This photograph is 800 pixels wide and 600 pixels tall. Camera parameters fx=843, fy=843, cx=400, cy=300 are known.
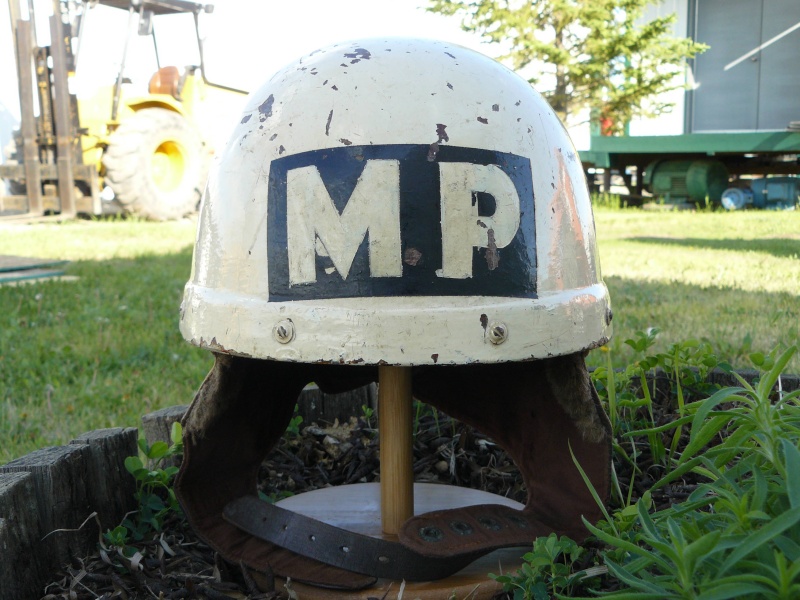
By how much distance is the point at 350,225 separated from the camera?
1427mm

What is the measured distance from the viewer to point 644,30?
1314 cm

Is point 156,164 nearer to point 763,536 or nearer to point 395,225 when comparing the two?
point 395,225

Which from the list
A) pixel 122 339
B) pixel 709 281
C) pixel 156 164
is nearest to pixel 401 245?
pixel 122 339

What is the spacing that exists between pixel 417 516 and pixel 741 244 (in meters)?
6.48

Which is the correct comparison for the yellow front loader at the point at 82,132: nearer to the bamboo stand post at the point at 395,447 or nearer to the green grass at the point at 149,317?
the green grass at the point at 149,317

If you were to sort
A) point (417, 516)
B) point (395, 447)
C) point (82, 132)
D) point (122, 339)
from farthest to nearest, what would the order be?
point (82, 132) < point (122, 339) < point (395, 447) < point (417, 516)

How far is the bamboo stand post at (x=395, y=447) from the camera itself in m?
1.86

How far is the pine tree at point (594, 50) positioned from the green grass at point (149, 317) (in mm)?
6192

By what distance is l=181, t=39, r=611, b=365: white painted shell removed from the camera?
1407 mm

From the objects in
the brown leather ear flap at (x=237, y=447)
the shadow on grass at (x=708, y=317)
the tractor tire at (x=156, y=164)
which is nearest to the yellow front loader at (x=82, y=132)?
the tractor tire at (x=156, y=164)

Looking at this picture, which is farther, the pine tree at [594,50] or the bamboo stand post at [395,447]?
the pine tree at [594,50]

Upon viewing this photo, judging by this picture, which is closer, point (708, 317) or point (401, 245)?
point (401, 245)

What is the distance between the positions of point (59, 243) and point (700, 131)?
9.93 meters

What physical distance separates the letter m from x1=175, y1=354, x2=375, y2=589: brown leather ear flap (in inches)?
17.3
